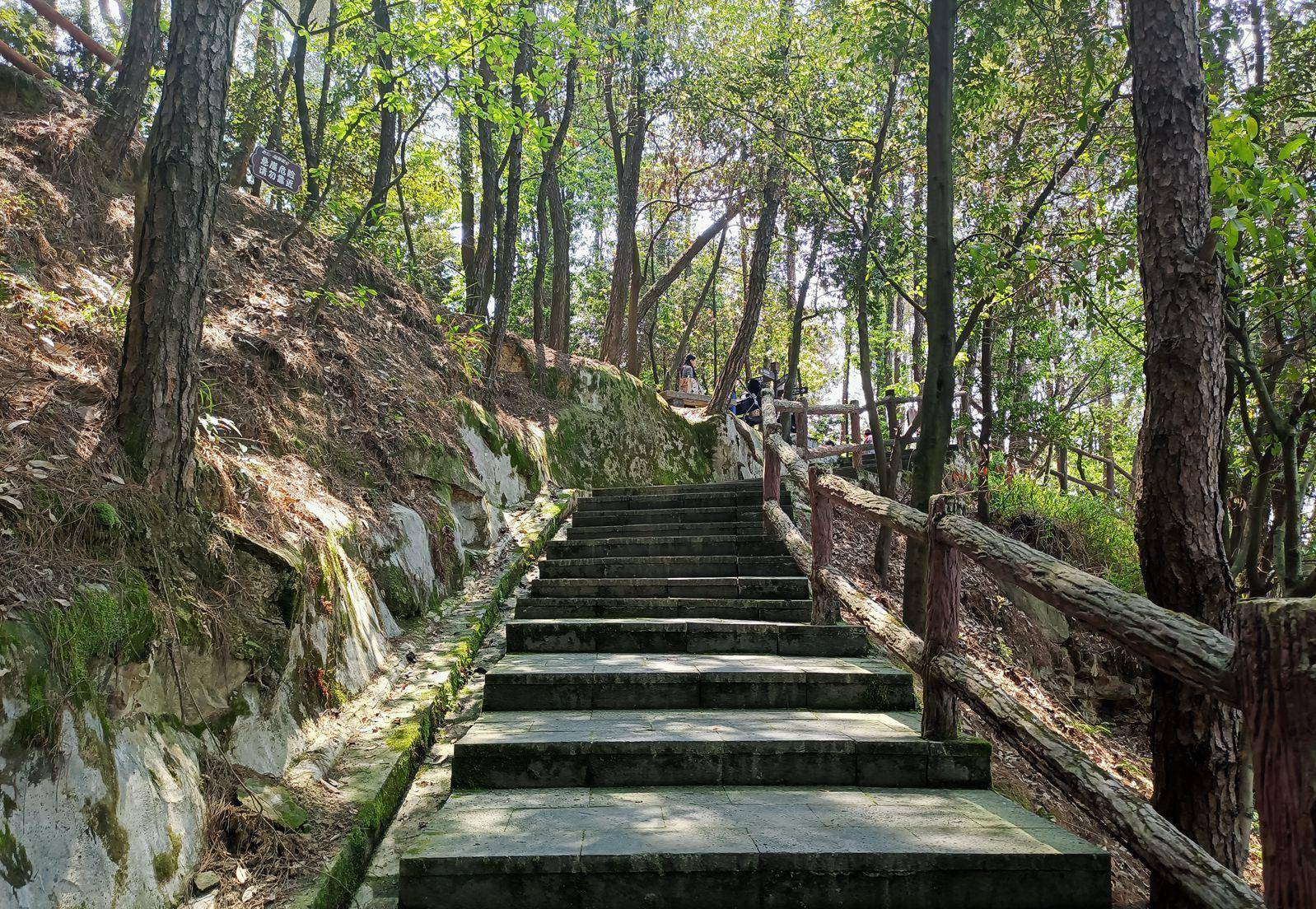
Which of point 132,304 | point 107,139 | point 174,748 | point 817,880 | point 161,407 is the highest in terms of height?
point 107,139

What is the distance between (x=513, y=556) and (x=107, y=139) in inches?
192

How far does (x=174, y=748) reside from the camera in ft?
10.2

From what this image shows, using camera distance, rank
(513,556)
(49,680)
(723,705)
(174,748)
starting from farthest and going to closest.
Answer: (513,556) < (723,705) < (174,748) < (49,680)

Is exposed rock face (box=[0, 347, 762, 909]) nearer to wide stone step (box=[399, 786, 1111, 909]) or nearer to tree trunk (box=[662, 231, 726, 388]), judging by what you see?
wide stone step (box=[399, 786, 1111, 909])

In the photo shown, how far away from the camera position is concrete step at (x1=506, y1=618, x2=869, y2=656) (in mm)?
5359

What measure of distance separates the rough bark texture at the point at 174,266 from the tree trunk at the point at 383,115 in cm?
398

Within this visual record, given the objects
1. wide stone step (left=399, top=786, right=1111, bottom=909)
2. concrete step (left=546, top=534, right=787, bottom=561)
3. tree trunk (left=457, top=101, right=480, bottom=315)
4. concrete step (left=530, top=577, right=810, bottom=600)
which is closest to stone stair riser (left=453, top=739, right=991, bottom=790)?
wide stone step (left=399, top=786, right=1111, bottom=909)

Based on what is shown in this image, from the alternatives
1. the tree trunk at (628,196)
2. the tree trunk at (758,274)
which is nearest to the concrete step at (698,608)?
the tree trunk at (758,274)

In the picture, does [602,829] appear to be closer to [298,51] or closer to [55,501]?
[55,501]

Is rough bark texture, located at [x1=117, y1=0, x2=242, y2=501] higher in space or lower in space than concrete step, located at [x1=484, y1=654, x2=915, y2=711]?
higher

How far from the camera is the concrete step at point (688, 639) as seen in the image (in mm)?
5359

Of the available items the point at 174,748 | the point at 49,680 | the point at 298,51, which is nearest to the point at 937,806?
the point at 174,748

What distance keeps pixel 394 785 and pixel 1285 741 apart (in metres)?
3.43

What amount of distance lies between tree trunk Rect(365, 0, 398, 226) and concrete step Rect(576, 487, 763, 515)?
12.7 ft
